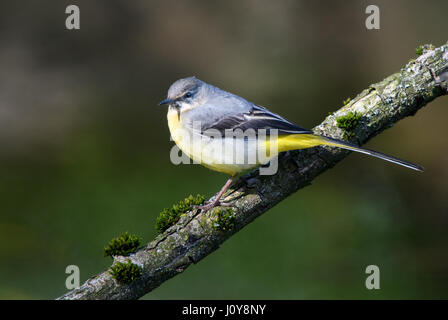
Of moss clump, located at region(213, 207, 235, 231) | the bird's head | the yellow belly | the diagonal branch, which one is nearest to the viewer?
the diagonal branch

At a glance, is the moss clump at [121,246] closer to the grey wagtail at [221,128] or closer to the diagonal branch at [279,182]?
the diagonal branch at [279,182]

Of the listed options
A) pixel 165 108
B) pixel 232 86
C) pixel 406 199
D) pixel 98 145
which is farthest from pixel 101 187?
pixel 406 199

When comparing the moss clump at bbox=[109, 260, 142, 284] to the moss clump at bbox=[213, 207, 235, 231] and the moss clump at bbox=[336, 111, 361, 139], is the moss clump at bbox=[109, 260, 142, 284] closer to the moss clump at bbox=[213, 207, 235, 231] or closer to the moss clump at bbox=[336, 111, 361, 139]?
the moss clump at bbox=[213, 207, 235, 231]

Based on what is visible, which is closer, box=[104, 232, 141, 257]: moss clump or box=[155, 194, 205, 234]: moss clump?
box=[104, 232, 141, 257]: moss clump

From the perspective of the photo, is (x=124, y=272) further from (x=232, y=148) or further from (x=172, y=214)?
(x=232, y=148)

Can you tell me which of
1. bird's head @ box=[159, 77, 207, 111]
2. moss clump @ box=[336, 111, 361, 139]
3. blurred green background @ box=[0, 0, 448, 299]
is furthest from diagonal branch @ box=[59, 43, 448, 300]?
blurred green background @ box=[0, 0, 448, 299]

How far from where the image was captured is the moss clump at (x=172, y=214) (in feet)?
13.4

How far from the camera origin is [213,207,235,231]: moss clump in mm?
3955

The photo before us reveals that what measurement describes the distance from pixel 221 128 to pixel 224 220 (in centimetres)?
95

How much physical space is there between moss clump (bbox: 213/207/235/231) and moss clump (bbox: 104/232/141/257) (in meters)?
0.69

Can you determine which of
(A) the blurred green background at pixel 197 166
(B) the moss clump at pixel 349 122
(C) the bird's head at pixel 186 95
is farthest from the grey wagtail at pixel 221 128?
(A) the blurred green background at pixel 197 166

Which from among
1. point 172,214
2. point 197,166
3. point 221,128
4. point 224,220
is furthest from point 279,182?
point 197,166

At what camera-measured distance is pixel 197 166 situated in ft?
26.8

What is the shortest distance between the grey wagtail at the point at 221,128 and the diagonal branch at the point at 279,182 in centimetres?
16
